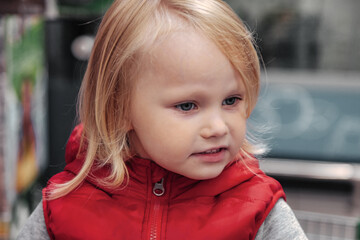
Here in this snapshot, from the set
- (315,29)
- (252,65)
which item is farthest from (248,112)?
(315,29)

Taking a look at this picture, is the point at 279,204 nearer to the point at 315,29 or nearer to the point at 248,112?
the point at 248,112

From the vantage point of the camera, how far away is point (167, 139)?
3.66 feet

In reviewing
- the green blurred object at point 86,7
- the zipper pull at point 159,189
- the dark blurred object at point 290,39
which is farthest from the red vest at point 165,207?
the dark blurred object at point 290,39

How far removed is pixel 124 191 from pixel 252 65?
1.51 feet

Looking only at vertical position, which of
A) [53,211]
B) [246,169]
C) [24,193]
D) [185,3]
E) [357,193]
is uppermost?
[185,3]

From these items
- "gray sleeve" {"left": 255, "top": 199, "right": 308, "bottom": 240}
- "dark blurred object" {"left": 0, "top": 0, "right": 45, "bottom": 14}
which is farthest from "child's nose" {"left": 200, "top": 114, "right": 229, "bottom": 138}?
"dark blurred object" {"left": 0, "top": 0, "right": 45, "bottom": 14}

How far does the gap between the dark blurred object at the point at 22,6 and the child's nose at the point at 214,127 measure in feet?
6.39

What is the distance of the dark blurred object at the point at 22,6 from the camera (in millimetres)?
2660

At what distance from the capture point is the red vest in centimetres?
117

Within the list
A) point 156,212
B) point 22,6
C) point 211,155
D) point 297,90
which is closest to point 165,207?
point 156,212

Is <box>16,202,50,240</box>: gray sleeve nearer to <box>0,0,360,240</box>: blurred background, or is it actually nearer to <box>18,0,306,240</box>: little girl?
<box>18,0,306,240</box>: little girl

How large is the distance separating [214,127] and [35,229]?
58 centimetres

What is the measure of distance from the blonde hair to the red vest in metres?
0.04

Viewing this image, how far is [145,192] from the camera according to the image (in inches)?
48.2
